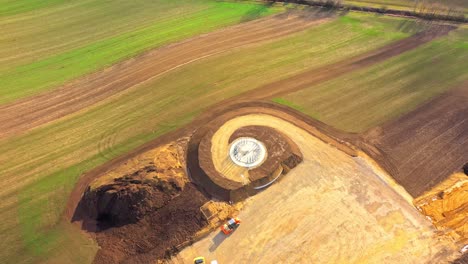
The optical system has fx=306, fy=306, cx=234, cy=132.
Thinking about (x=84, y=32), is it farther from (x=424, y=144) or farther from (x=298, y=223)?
(x=424, y=144)

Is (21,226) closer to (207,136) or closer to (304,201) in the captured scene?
(207,136)

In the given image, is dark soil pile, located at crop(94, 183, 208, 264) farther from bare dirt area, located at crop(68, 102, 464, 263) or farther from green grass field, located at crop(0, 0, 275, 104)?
green grass field, located at crop(0, 0, 275, 104)

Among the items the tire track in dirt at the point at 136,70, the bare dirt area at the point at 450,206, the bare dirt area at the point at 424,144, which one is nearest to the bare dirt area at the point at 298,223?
the bare dirt area at the point at 450,206

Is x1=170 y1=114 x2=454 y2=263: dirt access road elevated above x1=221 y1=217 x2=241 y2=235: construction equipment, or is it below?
below

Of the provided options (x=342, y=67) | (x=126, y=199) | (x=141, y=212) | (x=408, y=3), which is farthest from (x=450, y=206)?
(x=408, y=3)

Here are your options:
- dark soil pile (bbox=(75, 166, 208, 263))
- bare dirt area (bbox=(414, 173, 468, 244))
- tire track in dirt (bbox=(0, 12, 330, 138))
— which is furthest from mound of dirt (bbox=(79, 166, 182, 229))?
bare dirt area (bbox=(414, 173, 468, 244))

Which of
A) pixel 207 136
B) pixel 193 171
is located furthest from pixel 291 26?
pixel 193 171

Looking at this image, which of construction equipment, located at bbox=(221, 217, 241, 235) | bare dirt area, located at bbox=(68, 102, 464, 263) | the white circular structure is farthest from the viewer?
the white circular structure
